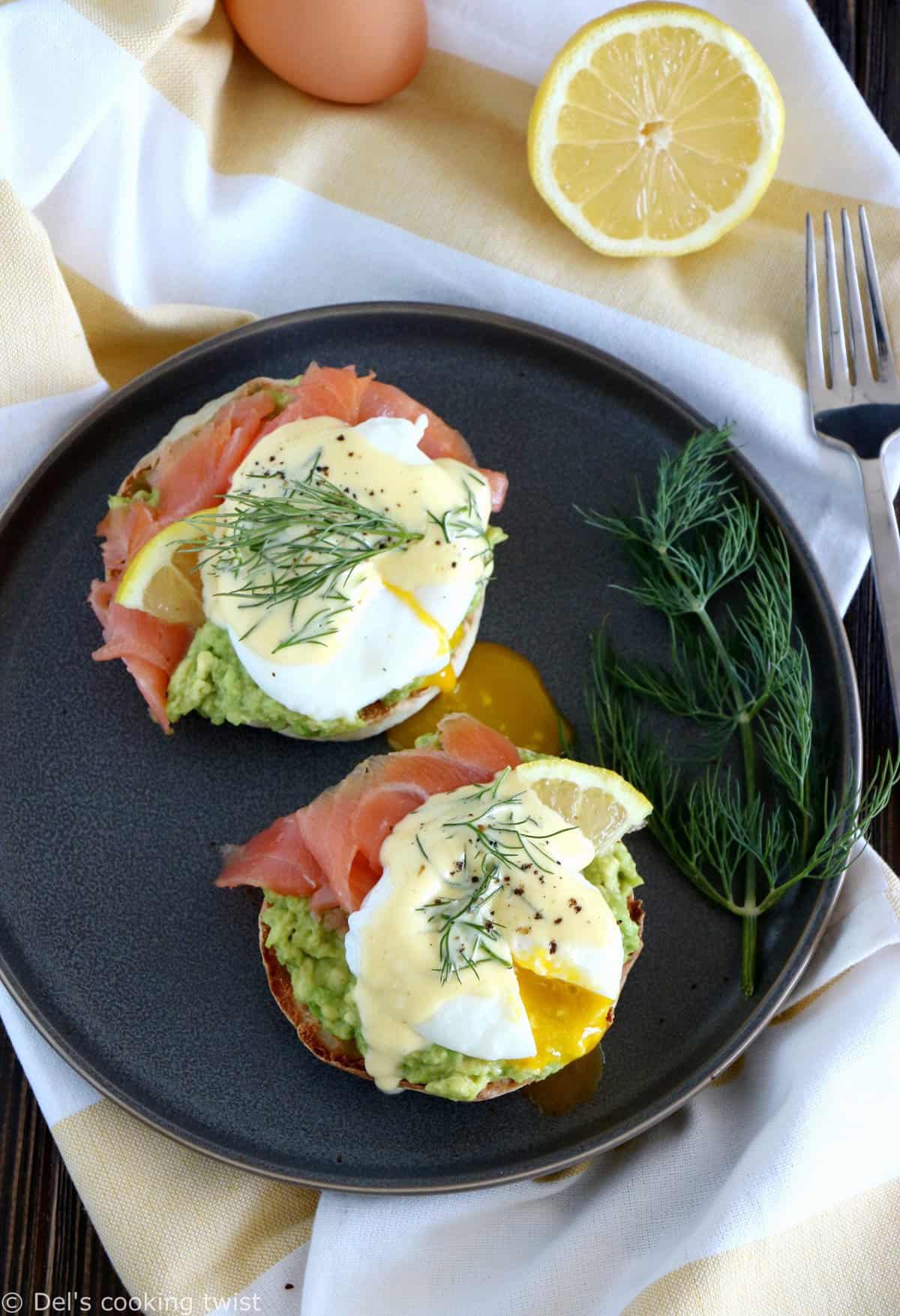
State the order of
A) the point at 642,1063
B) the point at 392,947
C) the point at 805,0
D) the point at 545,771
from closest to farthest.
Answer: the point at 392,947, the point at 545,771, the point at 642,1063, the point at 805,0

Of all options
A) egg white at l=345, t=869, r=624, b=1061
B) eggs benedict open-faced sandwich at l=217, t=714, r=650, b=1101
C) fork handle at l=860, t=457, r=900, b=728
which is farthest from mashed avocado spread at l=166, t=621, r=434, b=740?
fork handle at l=860, t=457, r=900, b=728

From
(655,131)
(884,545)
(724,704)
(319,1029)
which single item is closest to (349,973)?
(319,1029)

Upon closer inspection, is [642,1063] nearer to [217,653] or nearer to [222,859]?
[222,859]

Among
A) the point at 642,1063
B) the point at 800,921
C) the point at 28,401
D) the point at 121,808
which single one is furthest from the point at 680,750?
the point at 28,401

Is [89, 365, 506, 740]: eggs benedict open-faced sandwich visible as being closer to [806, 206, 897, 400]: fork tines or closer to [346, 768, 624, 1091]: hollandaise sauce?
[346, 768, 624, 1091]: hollandaise sauce

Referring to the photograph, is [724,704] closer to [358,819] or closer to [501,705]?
[501,705]

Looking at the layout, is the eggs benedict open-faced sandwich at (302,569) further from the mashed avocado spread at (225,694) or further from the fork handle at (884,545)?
the fork handle at (884,545)
